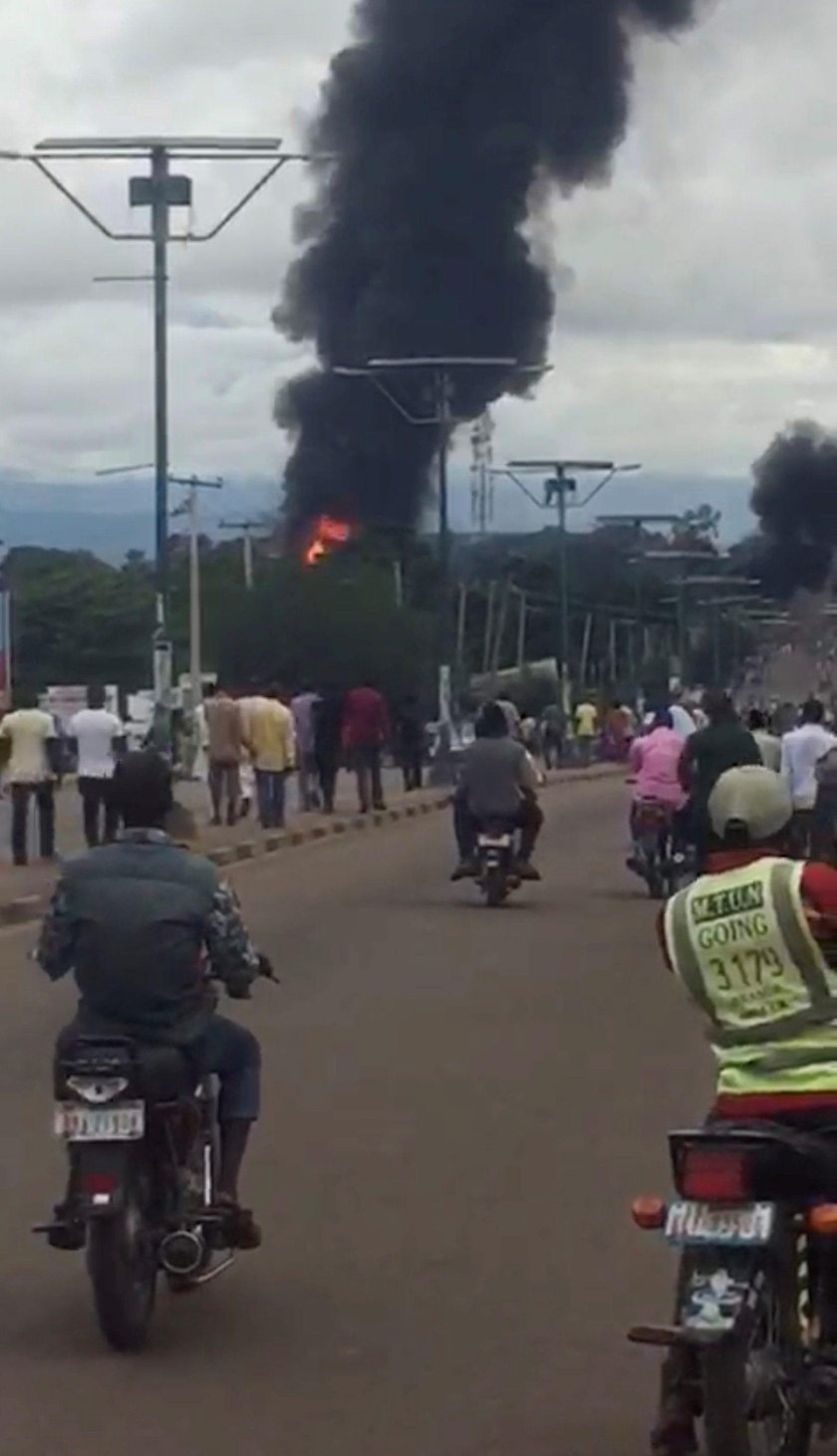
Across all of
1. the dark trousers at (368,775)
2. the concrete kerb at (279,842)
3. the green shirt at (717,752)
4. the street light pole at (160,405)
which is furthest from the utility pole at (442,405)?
the green shirt at (717,752)

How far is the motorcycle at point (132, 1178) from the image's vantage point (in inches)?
297

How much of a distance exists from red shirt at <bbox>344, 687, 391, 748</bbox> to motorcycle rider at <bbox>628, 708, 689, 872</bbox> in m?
9.78

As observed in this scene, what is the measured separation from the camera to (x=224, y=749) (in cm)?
3166

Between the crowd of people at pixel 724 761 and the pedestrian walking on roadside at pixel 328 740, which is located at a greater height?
the crowd of people at pixel 724 761

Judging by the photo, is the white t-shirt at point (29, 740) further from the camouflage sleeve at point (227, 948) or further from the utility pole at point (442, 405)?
the utility pole at point (442, 405)

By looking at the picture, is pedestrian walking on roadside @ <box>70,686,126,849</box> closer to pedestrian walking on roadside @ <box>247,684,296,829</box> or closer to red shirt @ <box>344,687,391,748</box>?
pedestrian walking on roadside @ <box>247,684,296,829</box>

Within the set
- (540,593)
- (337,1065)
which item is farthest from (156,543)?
(540,593)

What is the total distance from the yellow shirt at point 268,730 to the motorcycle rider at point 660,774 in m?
7.14

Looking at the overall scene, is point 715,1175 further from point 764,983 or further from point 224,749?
point 224,749

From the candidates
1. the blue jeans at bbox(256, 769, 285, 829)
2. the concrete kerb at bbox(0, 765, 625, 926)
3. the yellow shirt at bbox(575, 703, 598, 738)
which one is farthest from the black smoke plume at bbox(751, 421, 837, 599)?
the blue jeans at bbox(256, 769, 285, 829)

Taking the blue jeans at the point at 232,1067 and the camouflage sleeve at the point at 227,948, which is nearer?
the camouflage sleeve at the point at 227,948

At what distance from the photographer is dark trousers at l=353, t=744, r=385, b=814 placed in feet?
119

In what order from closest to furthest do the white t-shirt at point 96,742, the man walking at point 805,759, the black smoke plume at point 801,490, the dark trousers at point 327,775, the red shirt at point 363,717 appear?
the man walking at point 805,759 → the white t-shirt at point 96,742 → the red shirt at point 363,717 → the dark trousers at point 327,775 → the black smoke plume at point 801,490

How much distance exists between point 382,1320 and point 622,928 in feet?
44.3
